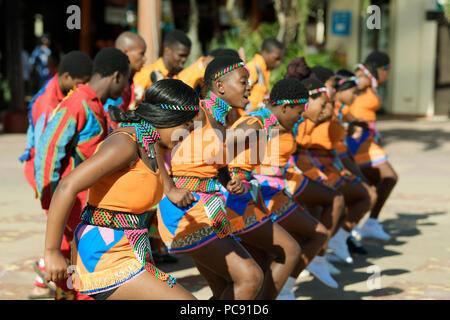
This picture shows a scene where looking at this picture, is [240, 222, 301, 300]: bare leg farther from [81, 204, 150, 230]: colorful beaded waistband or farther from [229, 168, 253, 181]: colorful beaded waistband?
[81, 204, 150, 230]: colorful beaded waistband

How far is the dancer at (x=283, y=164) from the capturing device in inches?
194

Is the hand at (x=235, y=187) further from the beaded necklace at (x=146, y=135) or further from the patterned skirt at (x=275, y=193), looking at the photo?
the patterned skirt at (x=275, y=193)

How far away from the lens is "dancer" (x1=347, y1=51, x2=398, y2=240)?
771cm

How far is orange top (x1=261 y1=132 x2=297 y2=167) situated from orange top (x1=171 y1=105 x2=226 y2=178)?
3.12 ft

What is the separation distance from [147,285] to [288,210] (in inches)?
79.3

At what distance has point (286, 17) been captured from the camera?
14.0 meters

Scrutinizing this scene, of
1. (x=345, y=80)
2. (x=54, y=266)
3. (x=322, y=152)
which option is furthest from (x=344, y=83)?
(x=54, y=266)

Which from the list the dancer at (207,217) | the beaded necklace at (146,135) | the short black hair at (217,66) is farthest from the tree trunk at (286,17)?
the beaded necklace at (146,135)

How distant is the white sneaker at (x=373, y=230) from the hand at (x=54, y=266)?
5.35 m

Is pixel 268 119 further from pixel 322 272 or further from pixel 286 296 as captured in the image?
pixel 322 272

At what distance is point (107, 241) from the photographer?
10.4 ft

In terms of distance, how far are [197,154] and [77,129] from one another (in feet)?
3.49
